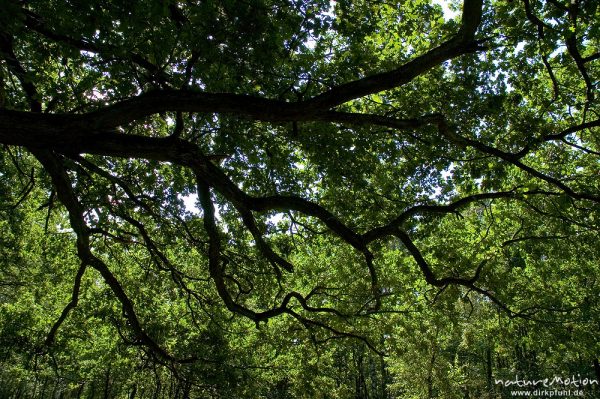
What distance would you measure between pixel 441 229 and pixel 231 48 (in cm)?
729

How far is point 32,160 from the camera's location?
45.4ft

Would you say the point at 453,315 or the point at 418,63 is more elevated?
the point at 418,63

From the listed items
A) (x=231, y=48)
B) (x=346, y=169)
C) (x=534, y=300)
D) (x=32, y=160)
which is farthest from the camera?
(x=534, y=300)

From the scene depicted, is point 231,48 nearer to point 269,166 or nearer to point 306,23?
point 306,23

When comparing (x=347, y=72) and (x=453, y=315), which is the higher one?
(x=347, y=72)

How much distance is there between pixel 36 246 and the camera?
45.4 feet

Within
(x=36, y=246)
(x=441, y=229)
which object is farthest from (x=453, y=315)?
(x=36, y=246)

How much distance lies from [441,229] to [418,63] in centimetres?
691

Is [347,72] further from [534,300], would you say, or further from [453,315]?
[534,300]

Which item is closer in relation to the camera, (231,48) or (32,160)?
(231,48)

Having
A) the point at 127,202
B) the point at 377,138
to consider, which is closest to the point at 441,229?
the point at 377,138

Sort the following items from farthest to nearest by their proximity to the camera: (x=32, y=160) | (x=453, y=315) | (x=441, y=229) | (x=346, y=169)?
(x=32, y=160), (x=453, y=315), (x=441, y=229), (x=346, y=169)

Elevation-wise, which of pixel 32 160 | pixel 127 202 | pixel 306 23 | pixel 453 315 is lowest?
→ pixel 453 315

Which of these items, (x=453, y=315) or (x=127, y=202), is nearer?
(x=127, y=202)
